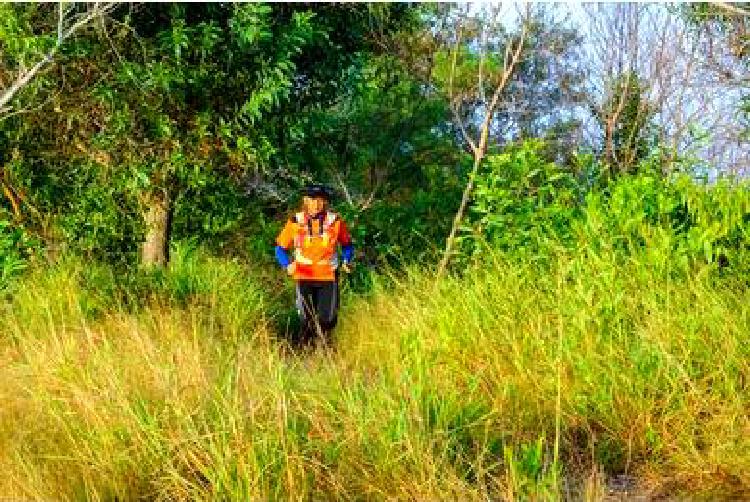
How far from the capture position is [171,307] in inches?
307

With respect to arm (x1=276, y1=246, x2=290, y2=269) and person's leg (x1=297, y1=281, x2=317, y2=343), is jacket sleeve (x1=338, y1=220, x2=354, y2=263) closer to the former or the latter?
person's leg (x1=297, y1=281, x2=317, y2=343)

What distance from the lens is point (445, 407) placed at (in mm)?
4141

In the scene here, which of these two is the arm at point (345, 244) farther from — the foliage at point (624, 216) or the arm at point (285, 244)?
the foliage at point (624, 216)

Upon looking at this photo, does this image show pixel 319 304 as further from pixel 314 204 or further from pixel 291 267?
pixel 314 204

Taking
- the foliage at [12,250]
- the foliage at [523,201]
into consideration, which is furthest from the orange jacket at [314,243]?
the foliage at [12,250]

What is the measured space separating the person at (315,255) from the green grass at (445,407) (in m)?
2.33

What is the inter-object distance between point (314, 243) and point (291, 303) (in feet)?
7.46

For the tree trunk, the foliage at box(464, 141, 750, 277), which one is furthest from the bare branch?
the tree trunk

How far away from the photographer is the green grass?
3.77 metres

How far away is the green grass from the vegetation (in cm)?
2

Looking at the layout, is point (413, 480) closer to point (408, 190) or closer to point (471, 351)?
point (471, 351)

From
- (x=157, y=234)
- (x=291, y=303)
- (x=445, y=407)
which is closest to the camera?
(x=445, y=407)

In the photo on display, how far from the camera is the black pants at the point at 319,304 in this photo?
8.20 m

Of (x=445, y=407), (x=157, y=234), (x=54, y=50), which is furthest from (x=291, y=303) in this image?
(x=445, y=407)
